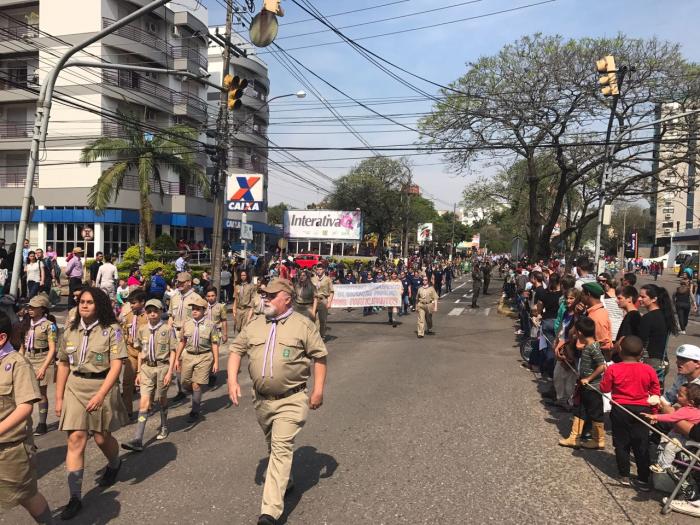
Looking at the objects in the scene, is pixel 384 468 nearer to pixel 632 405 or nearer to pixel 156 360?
pixel 632 405

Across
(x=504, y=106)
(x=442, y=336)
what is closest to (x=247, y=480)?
(x=442, y=336)

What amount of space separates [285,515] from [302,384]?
3.38 feet

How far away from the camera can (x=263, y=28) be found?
28.0 feet

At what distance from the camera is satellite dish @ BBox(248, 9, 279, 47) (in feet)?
27.9

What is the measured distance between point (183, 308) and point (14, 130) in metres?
33.1

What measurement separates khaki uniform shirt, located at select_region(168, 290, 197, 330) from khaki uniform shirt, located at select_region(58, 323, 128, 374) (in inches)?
106

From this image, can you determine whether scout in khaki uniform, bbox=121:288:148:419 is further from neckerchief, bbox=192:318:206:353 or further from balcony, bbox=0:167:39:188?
balcony, bbox=0:167:39:188

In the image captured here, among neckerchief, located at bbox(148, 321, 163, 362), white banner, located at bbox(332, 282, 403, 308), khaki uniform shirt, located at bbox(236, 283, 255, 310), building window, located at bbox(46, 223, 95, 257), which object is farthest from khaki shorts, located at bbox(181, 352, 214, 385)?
building window, located at bbox(46, 223, 95, 257)

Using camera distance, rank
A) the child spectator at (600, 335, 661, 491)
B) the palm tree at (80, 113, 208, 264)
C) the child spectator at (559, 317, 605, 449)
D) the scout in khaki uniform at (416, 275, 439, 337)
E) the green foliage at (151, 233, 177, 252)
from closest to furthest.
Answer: the child spectator at (600, 335, 661, 491) → the child spectator at (559, 317, 605, 449) → the scout in khaki uniform at (416, 275, 439, 337) → the palm tree at (80, 113, 208, 264) → the green foliage at (151, 233, 177, 252)

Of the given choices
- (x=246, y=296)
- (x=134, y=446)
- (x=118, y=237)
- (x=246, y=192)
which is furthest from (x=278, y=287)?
(x=118, y=237)

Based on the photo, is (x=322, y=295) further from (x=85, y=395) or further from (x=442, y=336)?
(x=85, y=395)

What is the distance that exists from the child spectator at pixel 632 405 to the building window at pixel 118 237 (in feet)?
106

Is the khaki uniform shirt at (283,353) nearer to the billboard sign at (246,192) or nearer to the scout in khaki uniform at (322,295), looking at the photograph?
the scout in khaki uniform at (322,295)

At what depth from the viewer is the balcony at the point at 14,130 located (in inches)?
1308
